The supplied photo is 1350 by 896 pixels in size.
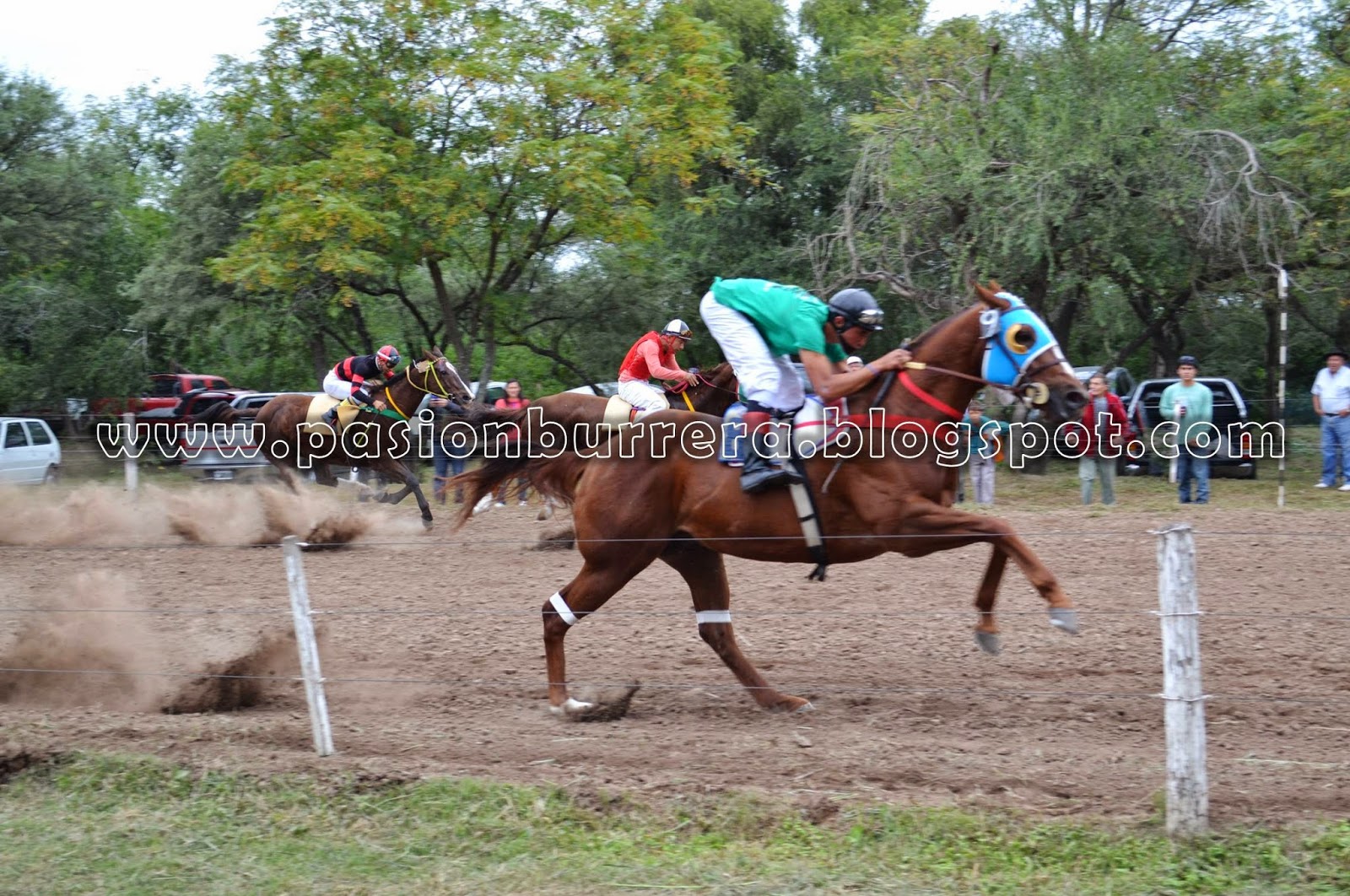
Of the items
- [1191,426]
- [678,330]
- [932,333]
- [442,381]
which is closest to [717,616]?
[932,333]

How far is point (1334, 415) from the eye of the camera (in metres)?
16.8

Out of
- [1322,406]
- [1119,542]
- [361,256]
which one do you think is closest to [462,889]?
[1119,542]

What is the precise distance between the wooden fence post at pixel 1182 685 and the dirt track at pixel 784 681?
162 mm

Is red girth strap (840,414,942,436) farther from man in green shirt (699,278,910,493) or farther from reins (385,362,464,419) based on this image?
reins (385,362,464,419)

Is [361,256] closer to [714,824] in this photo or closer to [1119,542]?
[1119,542]

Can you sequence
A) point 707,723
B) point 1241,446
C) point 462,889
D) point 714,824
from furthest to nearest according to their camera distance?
point 1241,446 < point 707,723 < point 714,824 < point 462,889

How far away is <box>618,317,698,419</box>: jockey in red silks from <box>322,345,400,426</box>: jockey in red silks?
5.58 m

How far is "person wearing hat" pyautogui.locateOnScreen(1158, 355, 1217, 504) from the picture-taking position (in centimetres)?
1578

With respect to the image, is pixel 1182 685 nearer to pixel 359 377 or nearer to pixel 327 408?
pixel 359 377

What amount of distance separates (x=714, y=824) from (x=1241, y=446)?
1756 cm

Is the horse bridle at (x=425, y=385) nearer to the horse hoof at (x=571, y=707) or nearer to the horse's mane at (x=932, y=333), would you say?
the horse hoof at (x=571, y=707)

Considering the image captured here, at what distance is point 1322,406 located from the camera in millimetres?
16703

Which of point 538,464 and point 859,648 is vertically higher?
point 538,464

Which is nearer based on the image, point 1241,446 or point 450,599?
point 450,599
